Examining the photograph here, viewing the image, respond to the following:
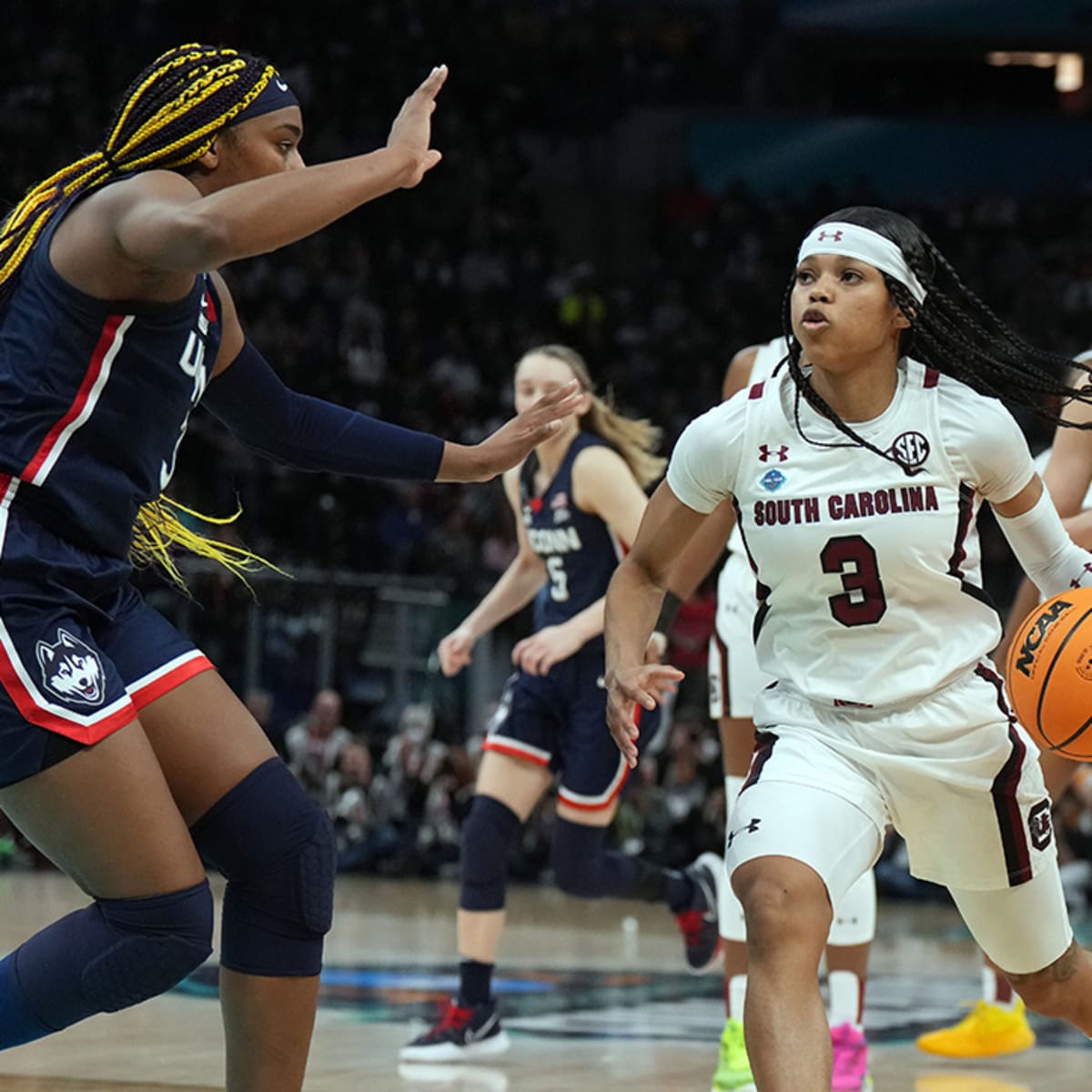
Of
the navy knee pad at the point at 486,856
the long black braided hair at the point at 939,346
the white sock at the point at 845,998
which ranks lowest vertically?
the white sock at the point at 845,998

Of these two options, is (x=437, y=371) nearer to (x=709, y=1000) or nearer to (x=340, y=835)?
(x=340, y=835)

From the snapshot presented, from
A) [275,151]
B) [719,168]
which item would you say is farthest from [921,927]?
[719,168]

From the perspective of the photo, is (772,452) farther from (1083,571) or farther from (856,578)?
(1083,571)

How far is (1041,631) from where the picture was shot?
407 centimetres

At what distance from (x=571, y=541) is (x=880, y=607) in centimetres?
286

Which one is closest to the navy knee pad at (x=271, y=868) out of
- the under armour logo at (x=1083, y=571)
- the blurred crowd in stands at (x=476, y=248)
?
the under armour logo at (x=1083, y=571)

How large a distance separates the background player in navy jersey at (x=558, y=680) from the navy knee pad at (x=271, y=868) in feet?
8.87

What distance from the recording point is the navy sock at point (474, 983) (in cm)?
626

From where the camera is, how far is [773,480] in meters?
3.91

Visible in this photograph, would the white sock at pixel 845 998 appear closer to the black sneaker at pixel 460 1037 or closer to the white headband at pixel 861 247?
the black sneaker at pixel 460 1037

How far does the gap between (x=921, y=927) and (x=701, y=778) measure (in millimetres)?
2145

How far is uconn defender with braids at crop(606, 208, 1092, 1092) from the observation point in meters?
3.82

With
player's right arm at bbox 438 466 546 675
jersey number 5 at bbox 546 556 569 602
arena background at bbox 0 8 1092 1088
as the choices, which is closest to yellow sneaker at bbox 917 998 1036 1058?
jersey number 5 at bbox 546 556 569 602

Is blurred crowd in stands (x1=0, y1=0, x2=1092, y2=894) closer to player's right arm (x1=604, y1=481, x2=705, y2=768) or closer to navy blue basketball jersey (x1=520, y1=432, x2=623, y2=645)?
navy blue basketball jersey (x1=520, y1=432, x2=623, y2=645)
